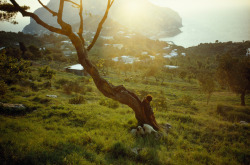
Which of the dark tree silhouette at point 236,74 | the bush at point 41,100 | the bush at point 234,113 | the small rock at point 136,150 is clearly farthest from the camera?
the dark tree silhouette at point 236,74

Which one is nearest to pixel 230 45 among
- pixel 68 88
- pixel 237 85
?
pixel 237 85

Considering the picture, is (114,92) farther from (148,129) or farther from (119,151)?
(119,151)

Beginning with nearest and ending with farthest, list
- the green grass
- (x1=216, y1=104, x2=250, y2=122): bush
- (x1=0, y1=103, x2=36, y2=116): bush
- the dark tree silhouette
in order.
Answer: the green grass
(x1=0, y1=103, x2=36, y2=116): bush
(x1=216, y1=104, x2=250, y2=122): bush
the dark tree silhouette

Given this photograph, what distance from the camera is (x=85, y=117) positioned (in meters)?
8.41

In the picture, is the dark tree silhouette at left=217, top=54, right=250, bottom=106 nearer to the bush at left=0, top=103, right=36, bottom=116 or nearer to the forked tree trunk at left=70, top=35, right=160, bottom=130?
the forked tree trunk at left=70, top=35, right=160, bottom=130

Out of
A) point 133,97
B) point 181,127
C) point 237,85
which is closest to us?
point 133,97

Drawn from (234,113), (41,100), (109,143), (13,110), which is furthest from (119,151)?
(234,113)

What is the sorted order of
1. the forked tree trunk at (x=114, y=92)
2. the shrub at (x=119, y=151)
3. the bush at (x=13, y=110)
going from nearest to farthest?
the shrub at (x=119, y=151) < the forked tree trunk at (x=114, y=92) < the bush at (x=13, y=110)

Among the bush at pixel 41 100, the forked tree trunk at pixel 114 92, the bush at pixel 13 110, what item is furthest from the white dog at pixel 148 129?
the bush at pixel 41 100

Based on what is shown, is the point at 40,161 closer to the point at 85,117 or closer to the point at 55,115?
the point at 85,117

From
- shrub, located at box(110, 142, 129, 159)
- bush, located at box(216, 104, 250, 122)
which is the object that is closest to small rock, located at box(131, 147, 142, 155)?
shrub, located at box(110, 142, 129, 159)

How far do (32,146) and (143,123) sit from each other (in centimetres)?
522

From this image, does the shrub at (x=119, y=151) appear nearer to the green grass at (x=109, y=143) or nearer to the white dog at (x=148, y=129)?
the green grass at (x=109, y=143)

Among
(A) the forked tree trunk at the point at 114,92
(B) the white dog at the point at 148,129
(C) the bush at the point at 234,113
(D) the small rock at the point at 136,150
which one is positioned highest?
(A) the forked tree trunk at the point at 114,92
